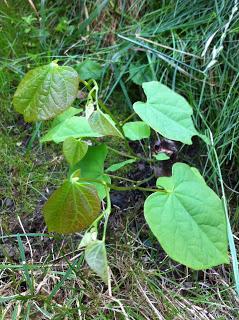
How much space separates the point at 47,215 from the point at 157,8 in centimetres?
99

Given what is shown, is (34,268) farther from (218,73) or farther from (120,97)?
(218,73)

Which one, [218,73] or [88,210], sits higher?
[218,73]

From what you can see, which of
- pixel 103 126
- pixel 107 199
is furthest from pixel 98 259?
pixel 103 126

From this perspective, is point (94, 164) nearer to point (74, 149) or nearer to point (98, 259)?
point (74, 149)

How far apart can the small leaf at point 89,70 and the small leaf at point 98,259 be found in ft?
2.45

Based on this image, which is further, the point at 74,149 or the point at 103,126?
the point at 74,149

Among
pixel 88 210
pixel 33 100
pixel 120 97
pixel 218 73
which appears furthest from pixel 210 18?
pixel 88 210

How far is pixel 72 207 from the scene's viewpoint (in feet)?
3.50

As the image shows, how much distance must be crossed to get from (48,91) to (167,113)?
0.32 meters

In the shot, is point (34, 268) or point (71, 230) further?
point (34, 268)

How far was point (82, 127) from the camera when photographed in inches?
50.7

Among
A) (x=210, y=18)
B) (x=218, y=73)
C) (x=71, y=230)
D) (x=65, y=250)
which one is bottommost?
(x=65, y=250)

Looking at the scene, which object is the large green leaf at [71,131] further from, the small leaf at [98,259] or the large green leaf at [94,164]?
the small leaf at [98,259]

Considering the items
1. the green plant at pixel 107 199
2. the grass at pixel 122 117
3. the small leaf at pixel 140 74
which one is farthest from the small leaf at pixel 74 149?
the small leaf at pixel 140 74
